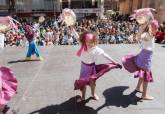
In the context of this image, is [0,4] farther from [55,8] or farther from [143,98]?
[143,98]

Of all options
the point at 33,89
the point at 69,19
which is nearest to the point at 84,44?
the point at 69,19

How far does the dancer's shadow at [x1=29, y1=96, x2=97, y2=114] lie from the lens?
5.91 meters

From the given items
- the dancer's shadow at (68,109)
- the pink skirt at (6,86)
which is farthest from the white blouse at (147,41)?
the pink skirt at (6,86)

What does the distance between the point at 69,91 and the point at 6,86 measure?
1907mm

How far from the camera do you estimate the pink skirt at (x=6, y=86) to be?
5.21 m

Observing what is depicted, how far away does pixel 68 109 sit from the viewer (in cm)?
604

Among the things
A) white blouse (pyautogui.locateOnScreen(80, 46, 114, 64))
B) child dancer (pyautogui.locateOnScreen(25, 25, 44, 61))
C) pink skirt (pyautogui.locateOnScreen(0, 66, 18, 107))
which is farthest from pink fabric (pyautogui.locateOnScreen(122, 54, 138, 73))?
child dancer (pyautogui.locateOnScreen(25, 25, 44, 61))

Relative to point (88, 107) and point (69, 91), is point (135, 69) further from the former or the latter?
point (69, 91)

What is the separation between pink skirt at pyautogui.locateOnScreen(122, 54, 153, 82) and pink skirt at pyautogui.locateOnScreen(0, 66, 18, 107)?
7.69 ft

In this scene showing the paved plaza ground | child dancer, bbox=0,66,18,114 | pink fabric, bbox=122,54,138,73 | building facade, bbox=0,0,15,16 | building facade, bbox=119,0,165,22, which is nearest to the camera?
child dancer, bbox=0,66,18,114

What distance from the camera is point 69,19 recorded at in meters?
6.36

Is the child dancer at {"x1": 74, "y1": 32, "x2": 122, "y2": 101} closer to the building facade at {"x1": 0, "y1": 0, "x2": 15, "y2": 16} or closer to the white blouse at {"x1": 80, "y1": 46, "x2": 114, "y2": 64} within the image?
the white blouse at {"x1": 80, "y1": 46, "x2": 114, "y2": 64}

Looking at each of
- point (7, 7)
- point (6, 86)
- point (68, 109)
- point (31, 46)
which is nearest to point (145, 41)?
point (68, 109)

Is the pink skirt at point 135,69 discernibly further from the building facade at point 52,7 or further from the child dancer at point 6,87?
the building facade at point 52,7
